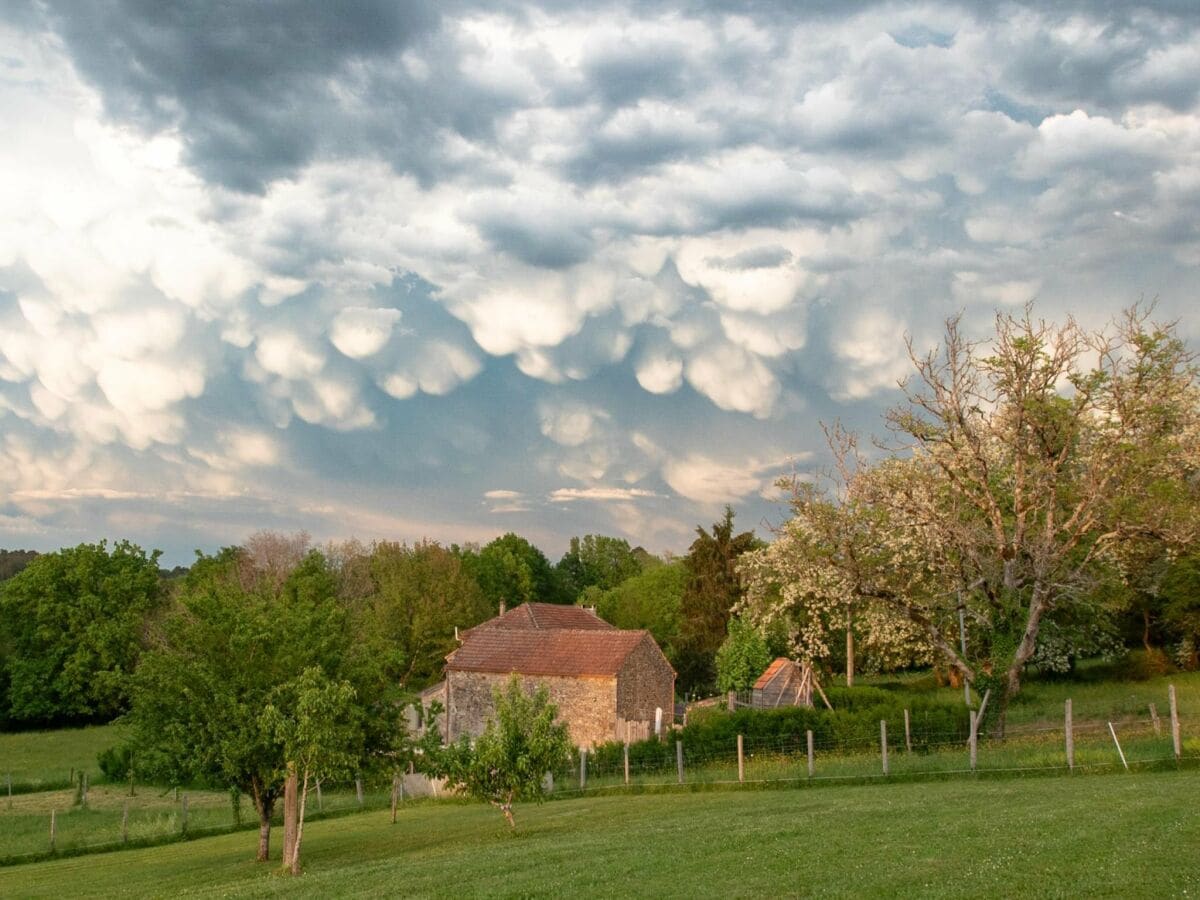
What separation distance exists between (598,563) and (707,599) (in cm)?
6375

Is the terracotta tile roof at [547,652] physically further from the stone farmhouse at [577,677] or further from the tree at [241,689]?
the tree at [241,689]

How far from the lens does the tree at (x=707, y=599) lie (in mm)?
73250

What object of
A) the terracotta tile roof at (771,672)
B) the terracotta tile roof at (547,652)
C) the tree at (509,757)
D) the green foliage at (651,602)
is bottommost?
the tree at (509,757)

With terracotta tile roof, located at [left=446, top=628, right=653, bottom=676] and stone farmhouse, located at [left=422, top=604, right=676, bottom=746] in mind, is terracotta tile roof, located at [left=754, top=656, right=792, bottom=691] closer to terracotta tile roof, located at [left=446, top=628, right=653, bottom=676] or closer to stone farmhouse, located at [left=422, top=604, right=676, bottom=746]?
stone farmhouse, located at [left=422, top=604, right=676, bottom=746]

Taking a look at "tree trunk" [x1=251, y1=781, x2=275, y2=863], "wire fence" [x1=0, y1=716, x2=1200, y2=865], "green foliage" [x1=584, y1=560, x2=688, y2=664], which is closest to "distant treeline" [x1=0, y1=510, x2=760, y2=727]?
"green foliage" [x1=584, y1=560, x2=688, y2=664]

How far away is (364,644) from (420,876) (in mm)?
7681

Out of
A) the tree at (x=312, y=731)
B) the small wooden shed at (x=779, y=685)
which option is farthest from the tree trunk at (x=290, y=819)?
the small wooden shed at (x=779, y=685)

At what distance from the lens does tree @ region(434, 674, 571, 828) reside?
2231cm

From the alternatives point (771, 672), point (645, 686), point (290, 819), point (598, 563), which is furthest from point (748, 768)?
point (598, 563)

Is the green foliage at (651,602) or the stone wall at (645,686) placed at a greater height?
the green foliage at (651,602)

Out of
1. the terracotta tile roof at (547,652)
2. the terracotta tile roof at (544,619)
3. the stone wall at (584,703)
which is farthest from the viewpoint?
the terracotta tile roof at (544,619)

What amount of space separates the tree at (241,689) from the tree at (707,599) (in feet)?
172

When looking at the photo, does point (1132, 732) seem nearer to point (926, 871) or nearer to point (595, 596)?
point (926, 871)

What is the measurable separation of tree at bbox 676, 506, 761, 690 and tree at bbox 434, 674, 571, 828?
166ft
